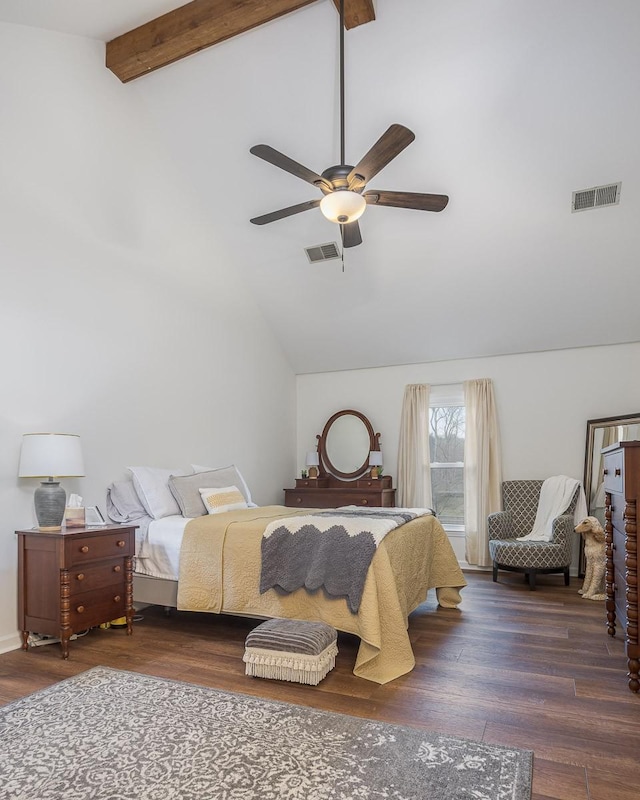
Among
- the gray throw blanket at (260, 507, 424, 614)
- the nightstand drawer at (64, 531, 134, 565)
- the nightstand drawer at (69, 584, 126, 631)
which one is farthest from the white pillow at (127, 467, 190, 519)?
the gray throw blanket at (260, 507, 424, 614)

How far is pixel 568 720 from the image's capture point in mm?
2363

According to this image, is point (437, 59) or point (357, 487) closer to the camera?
point (437, 59)

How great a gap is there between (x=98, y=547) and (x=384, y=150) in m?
2.91

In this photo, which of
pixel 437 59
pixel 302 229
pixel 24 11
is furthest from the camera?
pixel 302 229

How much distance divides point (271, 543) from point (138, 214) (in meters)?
2.90

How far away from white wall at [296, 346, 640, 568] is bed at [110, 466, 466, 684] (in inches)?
87.8

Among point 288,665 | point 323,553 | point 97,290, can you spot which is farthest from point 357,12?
point 288,665

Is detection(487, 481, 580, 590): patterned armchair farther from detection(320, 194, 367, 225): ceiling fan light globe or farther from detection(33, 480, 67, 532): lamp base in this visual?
detection(33, 480, 67, 532): lamp base

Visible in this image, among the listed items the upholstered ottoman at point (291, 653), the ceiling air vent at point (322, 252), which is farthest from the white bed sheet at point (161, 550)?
the ceiling air vent at point (322, 252)

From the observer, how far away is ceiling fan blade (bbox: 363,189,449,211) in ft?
11.0

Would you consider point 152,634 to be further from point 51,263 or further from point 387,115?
point 387,115

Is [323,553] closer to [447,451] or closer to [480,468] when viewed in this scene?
[480,468]

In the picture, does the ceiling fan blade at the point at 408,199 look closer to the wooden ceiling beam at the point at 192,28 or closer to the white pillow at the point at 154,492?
the wooden ceiling beam at the point at 192,28

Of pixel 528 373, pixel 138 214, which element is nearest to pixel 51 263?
pixel 138 214
